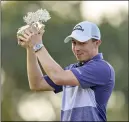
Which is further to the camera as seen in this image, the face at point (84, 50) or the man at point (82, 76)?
the face at point (84, 50)

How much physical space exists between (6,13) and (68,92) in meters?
20.7

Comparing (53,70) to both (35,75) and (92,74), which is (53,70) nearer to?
(92,74)

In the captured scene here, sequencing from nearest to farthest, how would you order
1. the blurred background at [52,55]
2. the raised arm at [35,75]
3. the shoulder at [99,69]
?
1. the shoulder at [99,69]
2. the raised arm at [35,75]
3. the blurred background at [52,55]

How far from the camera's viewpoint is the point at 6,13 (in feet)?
85.1

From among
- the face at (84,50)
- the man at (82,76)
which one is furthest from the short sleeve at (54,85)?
the face at (84,50)

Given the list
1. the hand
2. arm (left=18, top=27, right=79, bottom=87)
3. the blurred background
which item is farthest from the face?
the blurred background

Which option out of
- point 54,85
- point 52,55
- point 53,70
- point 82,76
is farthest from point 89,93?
point 52,55

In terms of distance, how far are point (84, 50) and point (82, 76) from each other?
0.77 feet

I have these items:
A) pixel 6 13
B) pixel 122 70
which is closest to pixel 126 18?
pixel 122 70

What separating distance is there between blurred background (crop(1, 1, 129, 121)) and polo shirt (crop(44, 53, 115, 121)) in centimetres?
1864

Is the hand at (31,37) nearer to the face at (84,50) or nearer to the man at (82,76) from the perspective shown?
the man at (82,76)

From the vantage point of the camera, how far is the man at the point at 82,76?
5336mm

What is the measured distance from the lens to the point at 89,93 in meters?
5.41

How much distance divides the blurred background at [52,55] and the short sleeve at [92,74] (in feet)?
61.1
